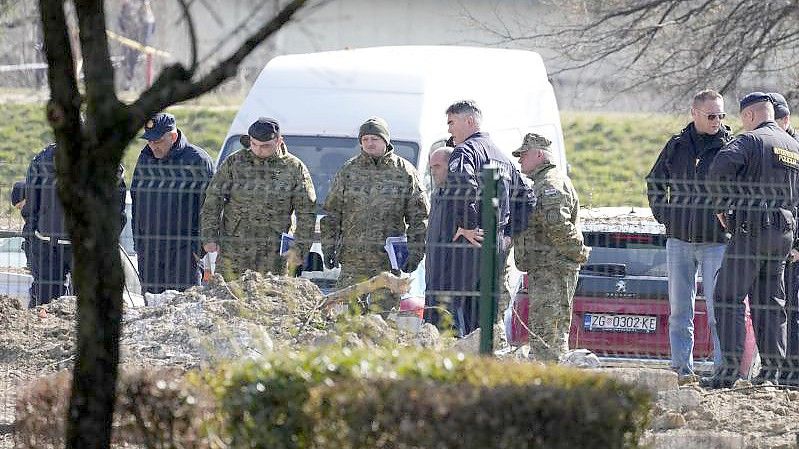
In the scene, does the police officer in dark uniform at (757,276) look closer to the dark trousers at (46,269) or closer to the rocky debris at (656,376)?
the rocky debris at (656,376)

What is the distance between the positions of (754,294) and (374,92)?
11.5ft

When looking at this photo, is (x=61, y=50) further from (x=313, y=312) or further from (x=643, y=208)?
(x=643, y=208)

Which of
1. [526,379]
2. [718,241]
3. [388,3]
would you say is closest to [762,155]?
[718,241]

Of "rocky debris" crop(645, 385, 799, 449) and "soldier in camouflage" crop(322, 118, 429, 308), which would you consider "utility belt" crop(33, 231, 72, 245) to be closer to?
"soldier in camouflage" crop(322, 118, 429, 308)

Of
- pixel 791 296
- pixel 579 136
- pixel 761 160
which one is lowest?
pixel 791 296

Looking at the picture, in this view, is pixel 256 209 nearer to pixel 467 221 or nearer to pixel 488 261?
pixel 467 221

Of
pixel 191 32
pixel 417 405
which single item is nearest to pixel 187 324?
pixel 417 405

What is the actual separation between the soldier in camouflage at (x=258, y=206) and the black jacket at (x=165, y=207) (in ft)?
0.52

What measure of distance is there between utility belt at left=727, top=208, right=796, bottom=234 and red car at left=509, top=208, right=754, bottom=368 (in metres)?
0.81

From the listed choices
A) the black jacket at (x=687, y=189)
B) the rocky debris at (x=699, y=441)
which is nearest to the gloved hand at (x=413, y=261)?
the black jacket at (x=687, y=189)

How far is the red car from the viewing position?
31.1 feet

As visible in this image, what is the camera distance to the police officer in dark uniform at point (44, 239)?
9.16 m

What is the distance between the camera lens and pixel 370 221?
940cm

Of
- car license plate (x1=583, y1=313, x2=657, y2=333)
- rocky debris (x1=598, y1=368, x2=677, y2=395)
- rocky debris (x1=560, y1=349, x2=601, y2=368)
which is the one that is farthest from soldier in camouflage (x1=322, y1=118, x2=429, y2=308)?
rocky debris (x1=598, y1=368, x2=677, y2=395)
